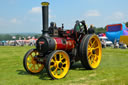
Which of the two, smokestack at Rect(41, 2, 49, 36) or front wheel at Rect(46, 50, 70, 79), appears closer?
front wheel at Rect(46, 50, 70, 79)

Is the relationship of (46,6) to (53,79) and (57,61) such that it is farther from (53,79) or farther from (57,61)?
(53,79)

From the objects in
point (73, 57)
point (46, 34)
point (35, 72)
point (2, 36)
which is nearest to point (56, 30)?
point (46, 34)

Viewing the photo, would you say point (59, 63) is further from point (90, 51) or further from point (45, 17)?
point (90, 51)

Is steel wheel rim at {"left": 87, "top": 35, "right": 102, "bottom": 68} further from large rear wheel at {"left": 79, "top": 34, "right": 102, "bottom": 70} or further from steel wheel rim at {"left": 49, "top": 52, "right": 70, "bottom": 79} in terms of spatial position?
steel wheel rim at {"left": 49, "top": 52, "right": 70, "bottom": 79}

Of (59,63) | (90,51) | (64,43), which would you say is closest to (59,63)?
(59,63)

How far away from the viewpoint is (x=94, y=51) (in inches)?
252

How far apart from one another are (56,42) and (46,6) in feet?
3.79

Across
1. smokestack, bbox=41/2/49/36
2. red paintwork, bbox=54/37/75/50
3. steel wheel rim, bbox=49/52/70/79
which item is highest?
smokestack, bbox=41/2/49/36

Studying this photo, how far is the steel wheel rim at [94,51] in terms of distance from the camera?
20.4 ft

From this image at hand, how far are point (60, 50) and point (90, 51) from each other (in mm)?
1738

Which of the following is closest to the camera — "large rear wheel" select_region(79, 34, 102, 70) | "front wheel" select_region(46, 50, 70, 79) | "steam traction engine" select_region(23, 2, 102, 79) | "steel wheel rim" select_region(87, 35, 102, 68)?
"front wheel" select_region(46, 50, 70, 79)

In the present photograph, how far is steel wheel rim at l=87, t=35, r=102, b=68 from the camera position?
6219mm

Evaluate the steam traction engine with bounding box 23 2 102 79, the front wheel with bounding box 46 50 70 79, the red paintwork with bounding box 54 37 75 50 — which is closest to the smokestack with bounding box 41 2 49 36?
the steam traction engine with bounding box 23 2 102 79

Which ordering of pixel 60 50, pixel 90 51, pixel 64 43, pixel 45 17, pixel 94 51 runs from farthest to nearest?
1. pixel 94 51
2. pixel 90 51
3. pixel 64 43
4. pixel 45 17
5. pixel 60 50
